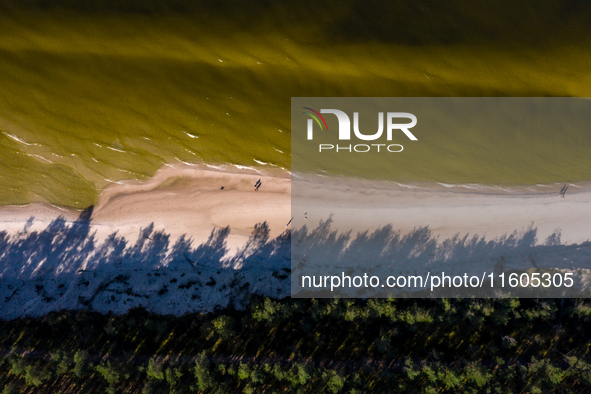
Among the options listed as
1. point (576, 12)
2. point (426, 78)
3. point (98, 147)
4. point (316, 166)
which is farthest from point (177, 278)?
point (576, 12)

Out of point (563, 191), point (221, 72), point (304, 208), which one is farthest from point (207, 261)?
point (563, 191)

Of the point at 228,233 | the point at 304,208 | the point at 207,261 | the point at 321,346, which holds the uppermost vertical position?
the point at 304,208

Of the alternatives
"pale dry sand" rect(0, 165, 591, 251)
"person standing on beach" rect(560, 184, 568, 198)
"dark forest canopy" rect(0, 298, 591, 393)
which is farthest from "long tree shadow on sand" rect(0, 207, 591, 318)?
"person standing on beach" rect(560, 184, 568, 198)

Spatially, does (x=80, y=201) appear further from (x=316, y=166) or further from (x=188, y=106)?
(x=316, y=166)

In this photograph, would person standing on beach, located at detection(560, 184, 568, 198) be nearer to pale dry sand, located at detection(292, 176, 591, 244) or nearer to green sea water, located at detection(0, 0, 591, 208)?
pale dry sand, located at detection(292, 176, 591, 244)

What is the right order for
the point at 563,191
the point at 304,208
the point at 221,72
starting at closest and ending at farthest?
the point at 304,208 → the point at 221,72 → the point at 563,191

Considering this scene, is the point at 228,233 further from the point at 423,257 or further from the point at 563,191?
the point at 563,191
